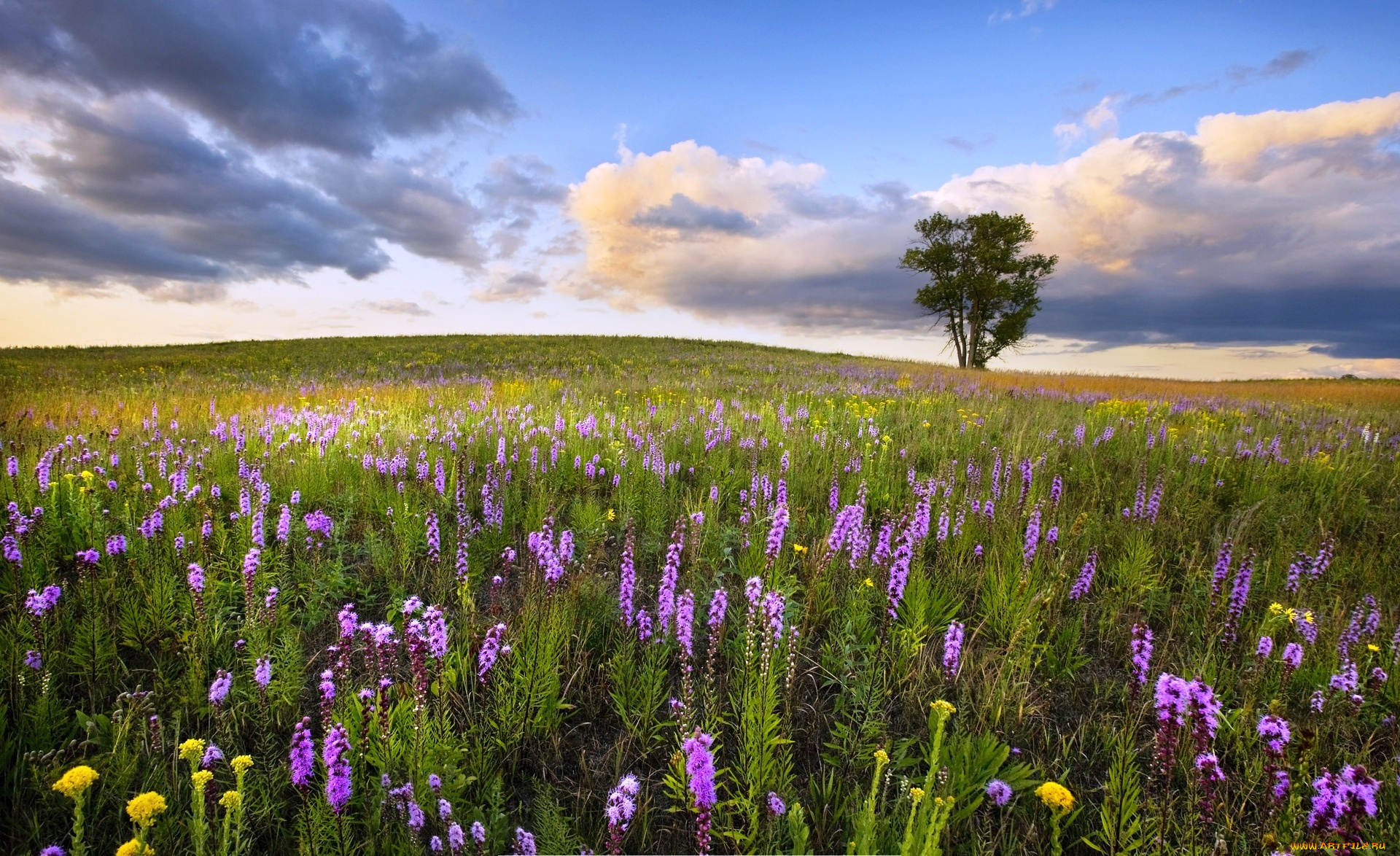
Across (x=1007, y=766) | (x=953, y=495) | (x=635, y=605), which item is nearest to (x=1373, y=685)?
(x=1007, y=766)

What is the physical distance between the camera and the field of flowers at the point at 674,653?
1.96m

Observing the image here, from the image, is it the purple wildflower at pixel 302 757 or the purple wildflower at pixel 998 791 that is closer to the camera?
the purple wildflower at pixel 302 757

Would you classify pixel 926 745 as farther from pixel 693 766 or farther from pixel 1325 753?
pixel 1325 753

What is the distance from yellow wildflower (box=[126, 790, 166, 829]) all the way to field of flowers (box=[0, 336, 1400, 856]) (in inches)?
0.4

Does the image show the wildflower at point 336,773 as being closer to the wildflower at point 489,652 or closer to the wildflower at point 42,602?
the wildflower at point 489,652

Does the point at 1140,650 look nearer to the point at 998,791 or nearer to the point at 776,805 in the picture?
the point at 998,791

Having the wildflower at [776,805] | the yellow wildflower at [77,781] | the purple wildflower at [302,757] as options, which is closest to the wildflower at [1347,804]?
the wildflower at [776,805]

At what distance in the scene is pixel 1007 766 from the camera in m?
2.41

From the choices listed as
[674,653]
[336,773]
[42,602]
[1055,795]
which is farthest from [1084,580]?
[42,602]

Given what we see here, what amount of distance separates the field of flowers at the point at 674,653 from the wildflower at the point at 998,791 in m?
0.08

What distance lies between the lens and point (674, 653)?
3.03 m

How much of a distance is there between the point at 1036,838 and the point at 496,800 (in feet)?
6.66

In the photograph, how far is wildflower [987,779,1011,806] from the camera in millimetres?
2025

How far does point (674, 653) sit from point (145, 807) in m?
2.07
